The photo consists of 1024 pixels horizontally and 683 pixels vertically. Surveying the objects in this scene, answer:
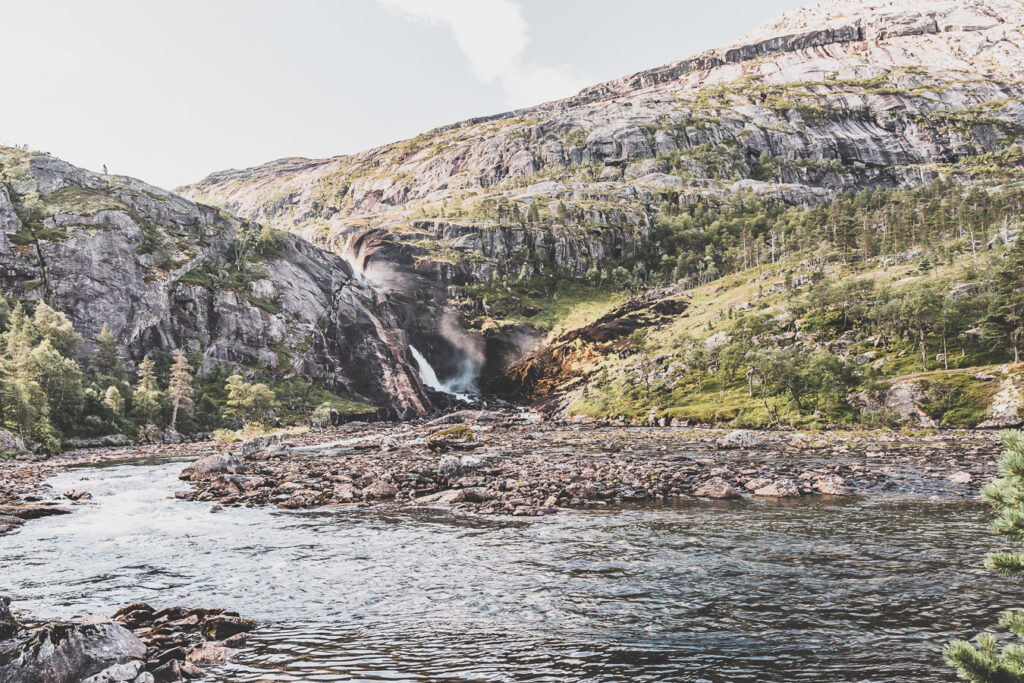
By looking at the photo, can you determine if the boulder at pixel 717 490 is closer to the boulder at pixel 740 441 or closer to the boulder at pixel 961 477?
the boulder at pixel 961 477

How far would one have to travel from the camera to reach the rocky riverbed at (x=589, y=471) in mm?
29672

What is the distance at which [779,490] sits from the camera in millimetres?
29234

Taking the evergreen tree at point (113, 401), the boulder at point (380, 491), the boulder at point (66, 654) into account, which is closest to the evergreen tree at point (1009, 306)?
the boulder at point (380, 491)

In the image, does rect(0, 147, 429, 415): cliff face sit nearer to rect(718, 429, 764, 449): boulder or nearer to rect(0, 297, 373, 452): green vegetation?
rect(0, 297, 373, 452): green vegetation

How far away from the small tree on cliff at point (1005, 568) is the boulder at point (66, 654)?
1468 centimetres

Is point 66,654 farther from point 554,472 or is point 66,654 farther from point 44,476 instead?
point 44,476

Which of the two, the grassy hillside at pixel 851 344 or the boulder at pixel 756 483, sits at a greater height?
the grassy hillside at pixel 851 344


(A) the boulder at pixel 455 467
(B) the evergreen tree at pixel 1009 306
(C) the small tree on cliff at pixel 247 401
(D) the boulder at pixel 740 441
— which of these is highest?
(B) the evergreen tree at pixel 1009 306

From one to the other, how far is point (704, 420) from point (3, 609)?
84.8 metres

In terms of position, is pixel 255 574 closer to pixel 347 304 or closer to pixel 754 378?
pixel 754 378

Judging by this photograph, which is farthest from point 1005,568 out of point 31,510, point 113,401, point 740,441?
point 113,401

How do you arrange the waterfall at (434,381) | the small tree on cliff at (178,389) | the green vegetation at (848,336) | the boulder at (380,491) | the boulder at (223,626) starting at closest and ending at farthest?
the boulder at (223,626), the boulder at (380,491), the green vegetation at (848,336), the small tree on cliff at (178,389), the waterfall at (434,381)

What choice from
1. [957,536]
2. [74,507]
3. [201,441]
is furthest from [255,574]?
[201,441]

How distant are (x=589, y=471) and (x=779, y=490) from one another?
1280 centimetres
